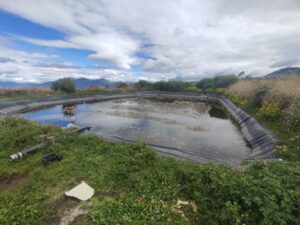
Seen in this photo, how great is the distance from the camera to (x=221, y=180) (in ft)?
12.1

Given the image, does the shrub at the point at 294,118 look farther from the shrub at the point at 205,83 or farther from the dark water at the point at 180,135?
the shrub at the point at 205,83

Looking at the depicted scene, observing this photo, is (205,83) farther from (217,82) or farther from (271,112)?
(271,112)

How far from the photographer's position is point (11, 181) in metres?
4.50

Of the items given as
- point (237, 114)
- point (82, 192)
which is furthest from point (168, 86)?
point (82, 192)

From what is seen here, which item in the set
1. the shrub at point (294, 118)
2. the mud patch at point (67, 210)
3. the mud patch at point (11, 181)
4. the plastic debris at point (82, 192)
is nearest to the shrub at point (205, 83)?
the shrub at point (294, 118)

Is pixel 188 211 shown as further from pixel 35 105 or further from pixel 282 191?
pixel 35 105

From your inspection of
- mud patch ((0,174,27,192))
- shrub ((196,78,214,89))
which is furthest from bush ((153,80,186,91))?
mud patch ((0,174,27,192))

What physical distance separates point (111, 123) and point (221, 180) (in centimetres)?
976

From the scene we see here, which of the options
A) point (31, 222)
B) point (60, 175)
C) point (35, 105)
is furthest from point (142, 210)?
point (35, 105)

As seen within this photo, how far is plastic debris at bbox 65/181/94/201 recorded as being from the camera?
12.5ft

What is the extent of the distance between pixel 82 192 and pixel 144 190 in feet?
4.41

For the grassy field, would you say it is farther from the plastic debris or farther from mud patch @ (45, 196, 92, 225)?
mud patch @ (45, 196, 92, 225)

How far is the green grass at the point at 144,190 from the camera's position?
3.13 metres

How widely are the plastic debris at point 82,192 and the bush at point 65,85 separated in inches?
991
